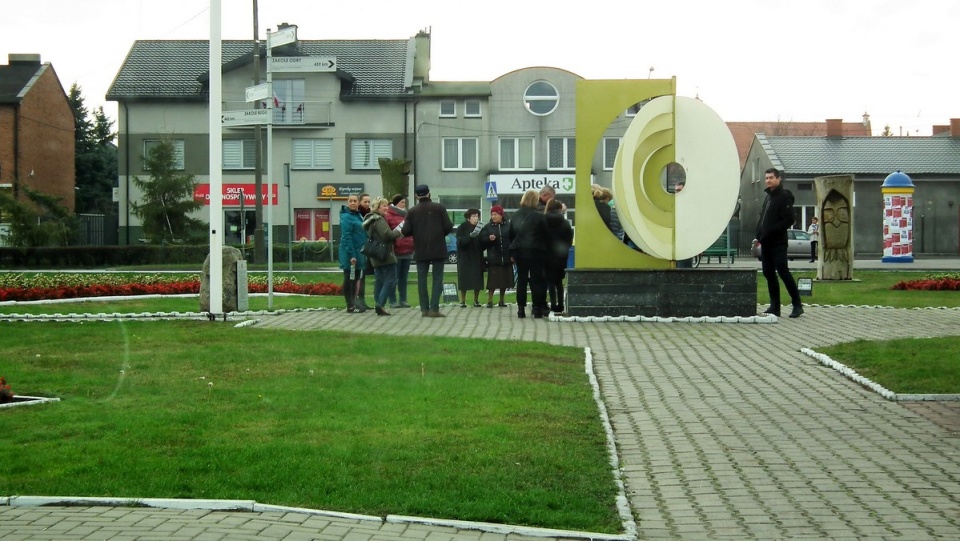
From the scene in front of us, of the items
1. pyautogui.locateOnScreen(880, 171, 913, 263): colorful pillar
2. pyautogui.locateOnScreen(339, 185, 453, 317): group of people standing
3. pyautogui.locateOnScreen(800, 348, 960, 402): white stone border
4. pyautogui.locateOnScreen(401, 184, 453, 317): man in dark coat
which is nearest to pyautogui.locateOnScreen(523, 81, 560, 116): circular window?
pyautogui.locateOnScreen(880, 171, 913, 263): colorful pillar

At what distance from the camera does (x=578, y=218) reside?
61.0 ft

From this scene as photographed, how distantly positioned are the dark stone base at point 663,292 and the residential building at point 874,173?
42.3 meters

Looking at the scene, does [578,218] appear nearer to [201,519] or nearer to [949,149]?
[201,519]

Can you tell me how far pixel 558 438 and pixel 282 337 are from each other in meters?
6.98

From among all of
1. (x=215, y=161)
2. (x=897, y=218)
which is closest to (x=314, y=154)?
(x=897, y=218)

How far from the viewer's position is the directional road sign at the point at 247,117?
61.0 feet

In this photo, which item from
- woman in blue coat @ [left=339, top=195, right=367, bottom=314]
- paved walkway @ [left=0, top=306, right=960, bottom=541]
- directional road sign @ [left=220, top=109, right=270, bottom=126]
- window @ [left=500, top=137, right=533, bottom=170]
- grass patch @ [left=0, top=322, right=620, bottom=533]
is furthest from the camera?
window @ [left=500, top=137, right=533, bottom=170]

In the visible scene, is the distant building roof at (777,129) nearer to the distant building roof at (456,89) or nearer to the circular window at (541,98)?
the circular window at (541,98)

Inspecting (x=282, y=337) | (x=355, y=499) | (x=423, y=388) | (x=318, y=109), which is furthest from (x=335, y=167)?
(x=355, y=499)

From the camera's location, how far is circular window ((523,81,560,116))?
59281 millimetres

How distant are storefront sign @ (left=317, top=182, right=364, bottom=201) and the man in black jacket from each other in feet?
136

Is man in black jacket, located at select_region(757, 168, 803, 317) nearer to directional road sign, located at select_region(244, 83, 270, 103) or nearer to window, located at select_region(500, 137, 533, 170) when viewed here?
directional road sign, located at select_region(244, 83, 270, 103)

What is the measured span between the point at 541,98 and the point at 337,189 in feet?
35.4

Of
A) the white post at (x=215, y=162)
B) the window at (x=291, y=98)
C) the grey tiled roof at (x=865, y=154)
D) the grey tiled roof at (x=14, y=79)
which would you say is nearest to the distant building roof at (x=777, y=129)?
the grey tiled roof at (x=865, y=154)
